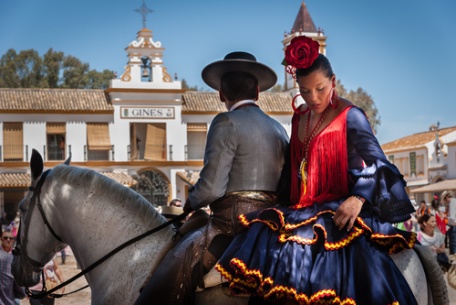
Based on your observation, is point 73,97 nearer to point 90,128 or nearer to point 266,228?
point 90,128

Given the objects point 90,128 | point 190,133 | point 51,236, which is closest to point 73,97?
point 90,128

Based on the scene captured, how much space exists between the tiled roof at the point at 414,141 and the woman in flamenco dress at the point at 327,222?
169 ft

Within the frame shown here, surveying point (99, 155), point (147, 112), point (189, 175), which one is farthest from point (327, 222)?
point (99, 155)

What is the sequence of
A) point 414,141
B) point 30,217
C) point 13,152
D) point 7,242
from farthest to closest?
point 414,141 < point 13,152 < point 7,242 < point 30,217

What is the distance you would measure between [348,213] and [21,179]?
39.8m

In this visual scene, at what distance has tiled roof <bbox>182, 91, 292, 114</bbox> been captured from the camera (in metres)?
45.1

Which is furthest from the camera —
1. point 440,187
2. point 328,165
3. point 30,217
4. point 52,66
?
point 52,66

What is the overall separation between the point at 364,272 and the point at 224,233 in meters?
1.00

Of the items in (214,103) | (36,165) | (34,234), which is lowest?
(34,234)

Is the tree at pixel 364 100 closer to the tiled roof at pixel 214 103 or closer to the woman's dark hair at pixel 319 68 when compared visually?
the tiled roof at pixel 214 103

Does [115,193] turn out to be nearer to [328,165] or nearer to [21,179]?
[328,165]

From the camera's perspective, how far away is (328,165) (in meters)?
4.31

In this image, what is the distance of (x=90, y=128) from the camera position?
43906 mm

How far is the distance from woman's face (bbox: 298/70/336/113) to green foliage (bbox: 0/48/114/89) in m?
61.4
